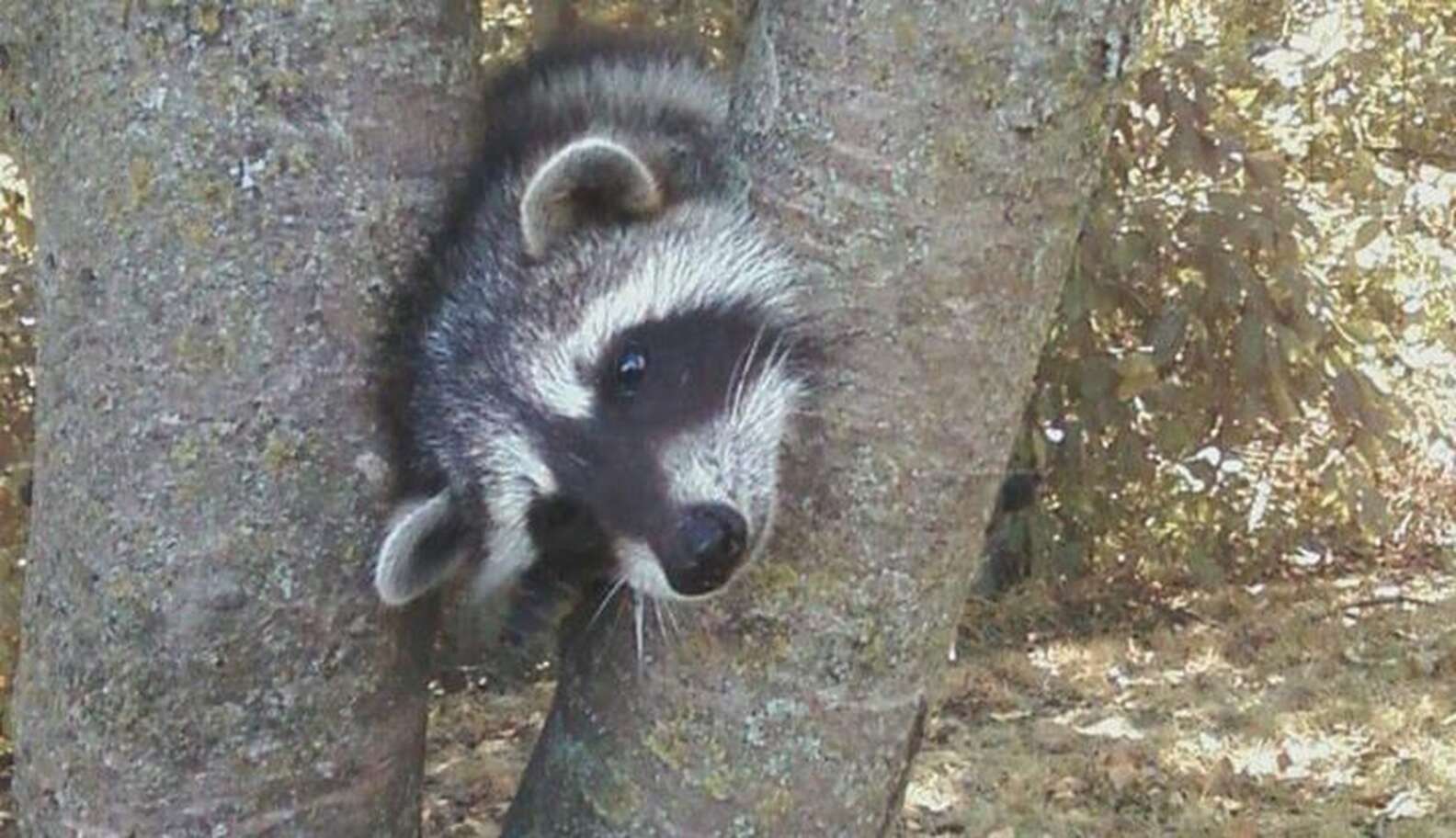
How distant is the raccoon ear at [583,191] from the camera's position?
2648mm

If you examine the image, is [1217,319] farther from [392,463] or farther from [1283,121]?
[392,463]

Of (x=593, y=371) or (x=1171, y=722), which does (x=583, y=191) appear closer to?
(x=593, y=371)

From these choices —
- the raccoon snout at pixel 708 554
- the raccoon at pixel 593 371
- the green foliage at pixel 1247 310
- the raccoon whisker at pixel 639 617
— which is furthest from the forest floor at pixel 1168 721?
the raccoon snout at pixel 708 554

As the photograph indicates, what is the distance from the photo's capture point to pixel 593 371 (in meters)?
2.65

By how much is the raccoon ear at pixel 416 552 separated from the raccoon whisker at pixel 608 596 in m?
0.20

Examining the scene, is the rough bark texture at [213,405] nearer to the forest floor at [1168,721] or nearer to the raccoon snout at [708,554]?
the raccoon snout at [708,554]

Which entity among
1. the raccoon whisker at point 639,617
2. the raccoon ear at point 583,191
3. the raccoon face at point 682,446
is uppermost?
the raccoon ear at point 583,191

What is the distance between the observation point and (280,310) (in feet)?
7.45

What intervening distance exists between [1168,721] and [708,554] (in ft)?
9.56

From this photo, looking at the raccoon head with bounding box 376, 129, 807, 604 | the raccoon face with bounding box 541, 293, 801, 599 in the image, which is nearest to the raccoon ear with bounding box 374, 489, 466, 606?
the raccoon head with bounding box 376, 129, 807, 604

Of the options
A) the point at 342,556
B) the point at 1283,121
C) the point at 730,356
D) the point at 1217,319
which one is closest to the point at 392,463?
the point at 342,556

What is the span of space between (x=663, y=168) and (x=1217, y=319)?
9.51ft

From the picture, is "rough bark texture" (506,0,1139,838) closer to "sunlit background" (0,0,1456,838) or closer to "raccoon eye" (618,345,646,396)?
"raccoon eye" (618,345,646,396)

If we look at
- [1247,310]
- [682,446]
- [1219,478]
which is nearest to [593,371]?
[682,446]
